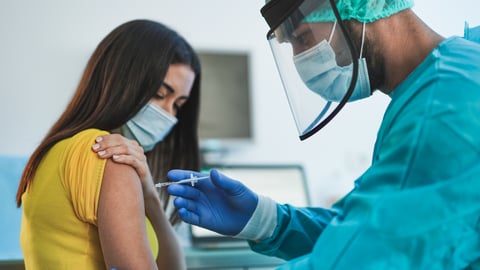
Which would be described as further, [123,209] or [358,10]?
[123,209]

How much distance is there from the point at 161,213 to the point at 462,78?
88 centimetres

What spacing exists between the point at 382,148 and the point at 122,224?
1.84ft

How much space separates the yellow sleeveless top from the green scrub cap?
0.56 m

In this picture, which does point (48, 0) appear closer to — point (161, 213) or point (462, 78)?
point (161, 213)

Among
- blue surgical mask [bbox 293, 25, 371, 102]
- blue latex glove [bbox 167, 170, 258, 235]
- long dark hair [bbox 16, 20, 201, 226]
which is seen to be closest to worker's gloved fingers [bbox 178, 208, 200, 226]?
blue latex glove [bbox 167, 170, 258, 235]

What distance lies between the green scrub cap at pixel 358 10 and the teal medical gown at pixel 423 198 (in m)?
0.20

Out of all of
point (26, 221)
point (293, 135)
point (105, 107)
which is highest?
point (105, 107)

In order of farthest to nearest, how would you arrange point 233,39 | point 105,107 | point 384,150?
point 233,39 < point 105,107 < point 384,150

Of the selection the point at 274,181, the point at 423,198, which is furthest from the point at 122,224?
the point at 274,181

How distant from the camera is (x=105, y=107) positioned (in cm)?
138

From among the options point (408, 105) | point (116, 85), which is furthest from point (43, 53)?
point (408, 105)

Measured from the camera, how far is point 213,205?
1.33 metres

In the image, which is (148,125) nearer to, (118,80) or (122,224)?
(118,80)

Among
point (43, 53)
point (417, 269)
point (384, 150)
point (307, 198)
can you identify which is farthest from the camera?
point (43, 53)
